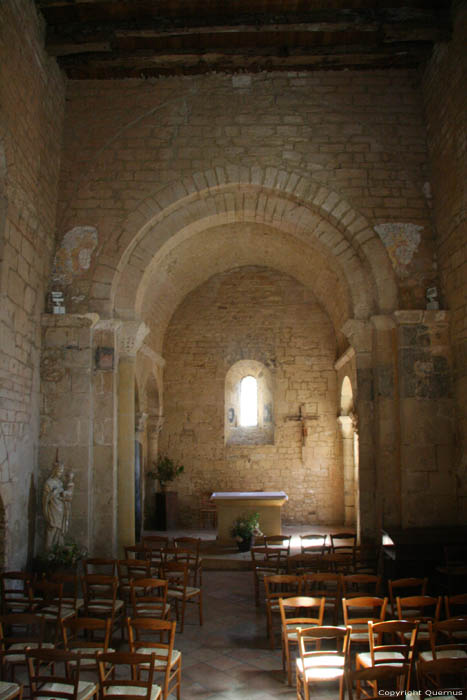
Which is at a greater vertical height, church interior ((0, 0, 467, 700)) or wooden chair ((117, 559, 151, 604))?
church interior ((0, 0, 467, 700))

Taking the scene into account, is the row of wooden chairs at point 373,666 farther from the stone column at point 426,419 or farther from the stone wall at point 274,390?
the stone wall at point 274,390

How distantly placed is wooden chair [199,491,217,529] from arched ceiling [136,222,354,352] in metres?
3.99

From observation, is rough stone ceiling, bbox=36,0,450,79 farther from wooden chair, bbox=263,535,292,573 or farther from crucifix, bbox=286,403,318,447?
crucifix, bbox=286,403,318,447

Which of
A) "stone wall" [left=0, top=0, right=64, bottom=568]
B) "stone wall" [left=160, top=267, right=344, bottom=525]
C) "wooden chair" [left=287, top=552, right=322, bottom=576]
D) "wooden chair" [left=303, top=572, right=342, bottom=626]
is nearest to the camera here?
"wooden chair" [left=303, top=572, right=342, bottom=626]

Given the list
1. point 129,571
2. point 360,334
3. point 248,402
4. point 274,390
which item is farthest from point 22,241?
point 248,402

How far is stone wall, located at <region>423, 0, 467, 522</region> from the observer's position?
9430mm

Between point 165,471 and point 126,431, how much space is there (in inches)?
201

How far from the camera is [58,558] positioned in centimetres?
894

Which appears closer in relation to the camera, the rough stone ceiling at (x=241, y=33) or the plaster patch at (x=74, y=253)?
the rough stone ceiling at (x=241, y=33)

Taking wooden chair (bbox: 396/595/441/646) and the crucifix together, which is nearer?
wooden chair (bbox: 396/595/441/646)

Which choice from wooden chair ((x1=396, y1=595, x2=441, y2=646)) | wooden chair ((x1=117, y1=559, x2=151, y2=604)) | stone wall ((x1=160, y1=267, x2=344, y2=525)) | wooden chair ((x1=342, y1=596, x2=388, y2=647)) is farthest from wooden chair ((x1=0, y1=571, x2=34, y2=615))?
stone wall ((x1=160, y1=267, x2=344, y2=525))

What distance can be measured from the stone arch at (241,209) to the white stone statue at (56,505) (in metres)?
2.88

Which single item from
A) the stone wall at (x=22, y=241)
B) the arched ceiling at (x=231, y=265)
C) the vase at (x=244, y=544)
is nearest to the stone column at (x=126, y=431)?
the stone wall at (x=22, y=241)

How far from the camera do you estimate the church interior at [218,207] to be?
9.30 meters
